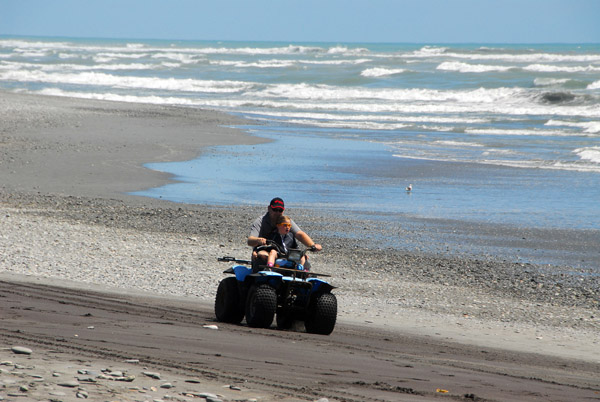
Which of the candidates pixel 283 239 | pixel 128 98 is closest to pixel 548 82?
pixel 128 98

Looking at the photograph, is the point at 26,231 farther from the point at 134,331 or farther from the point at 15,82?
the point at 15,82

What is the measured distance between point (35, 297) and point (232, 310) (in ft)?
7.14

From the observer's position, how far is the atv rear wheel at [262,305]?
832 cm

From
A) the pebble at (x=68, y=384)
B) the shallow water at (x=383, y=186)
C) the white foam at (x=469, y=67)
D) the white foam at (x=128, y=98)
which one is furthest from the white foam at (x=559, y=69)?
the pebble at (x=68, y=384)

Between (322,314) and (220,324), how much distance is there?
1095 mm

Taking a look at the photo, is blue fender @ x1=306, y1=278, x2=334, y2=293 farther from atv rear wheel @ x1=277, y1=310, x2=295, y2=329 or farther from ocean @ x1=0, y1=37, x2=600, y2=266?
ocean @ x1=0, y1=37, x2=600, y2=266

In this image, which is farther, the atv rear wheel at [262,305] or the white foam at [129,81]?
the white foam at [129,81]

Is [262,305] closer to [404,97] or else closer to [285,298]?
[285,298]

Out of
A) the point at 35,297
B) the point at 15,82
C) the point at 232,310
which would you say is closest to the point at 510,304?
the point at 232,310

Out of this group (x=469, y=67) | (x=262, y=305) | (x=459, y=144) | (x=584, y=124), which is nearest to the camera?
(x=262, y=305)

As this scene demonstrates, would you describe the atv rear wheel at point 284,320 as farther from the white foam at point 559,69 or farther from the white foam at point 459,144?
the white foam at point 559,69

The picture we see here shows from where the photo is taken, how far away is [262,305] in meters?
8.34

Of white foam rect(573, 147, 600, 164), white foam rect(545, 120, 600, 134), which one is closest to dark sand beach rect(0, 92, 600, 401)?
white foam rect(573, 147, 600, 164)

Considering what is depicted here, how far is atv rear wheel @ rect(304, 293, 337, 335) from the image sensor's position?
8367 millimetres
